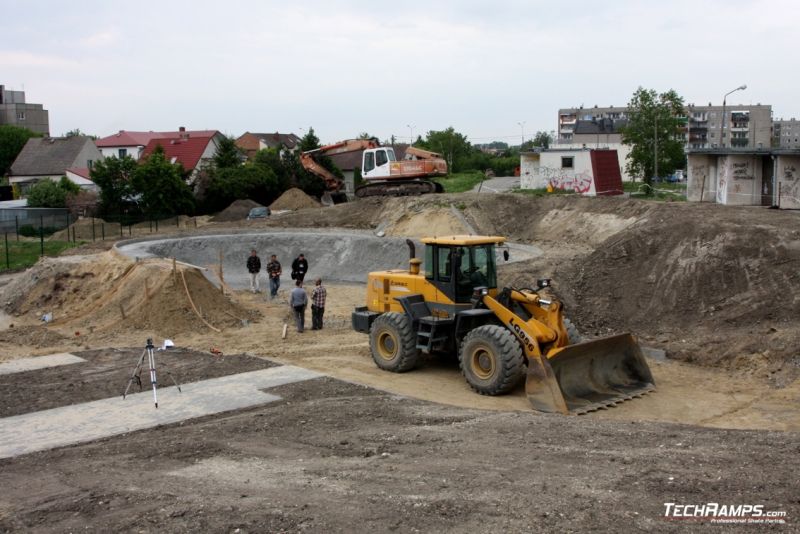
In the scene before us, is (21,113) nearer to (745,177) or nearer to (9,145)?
(9,145)

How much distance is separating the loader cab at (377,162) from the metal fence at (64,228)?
10.5 m

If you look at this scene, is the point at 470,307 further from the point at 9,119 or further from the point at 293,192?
the point at 9,119

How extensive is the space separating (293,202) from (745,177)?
26.9 m

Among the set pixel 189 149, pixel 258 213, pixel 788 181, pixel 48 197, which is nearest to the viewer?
pixel 788 181

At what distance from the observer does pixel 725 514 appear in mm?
6637

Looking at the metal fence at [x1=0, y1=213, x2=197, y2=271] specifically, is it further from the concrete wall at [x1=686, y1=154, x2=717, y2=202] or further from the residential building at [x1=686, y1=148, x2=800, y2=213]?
the residential building at [x1=686, y1=148, x2=800, y2=213]

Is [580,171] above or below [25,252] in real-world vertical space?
above

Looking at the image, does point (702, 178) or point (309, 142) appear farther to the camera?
point (309, 142)

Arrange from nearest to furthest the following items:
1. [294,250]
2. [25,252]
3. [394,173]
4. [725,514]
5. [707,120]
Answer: [725,514] < [294,250] < [25,252] < [394,173] < [707,120]

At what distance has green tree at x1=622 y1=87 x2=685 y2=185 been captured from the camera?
46.1 metres

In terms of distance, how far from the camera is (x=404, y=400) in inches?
485

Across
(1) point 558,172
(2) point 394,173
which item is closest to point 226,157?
(2) point 394,173

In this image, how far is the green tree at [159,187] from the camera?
43.2 metres

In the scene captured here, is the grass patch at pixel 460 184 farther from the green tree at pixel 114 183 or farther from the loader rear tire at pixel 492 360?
the loader rear tire at pixel 492 360
